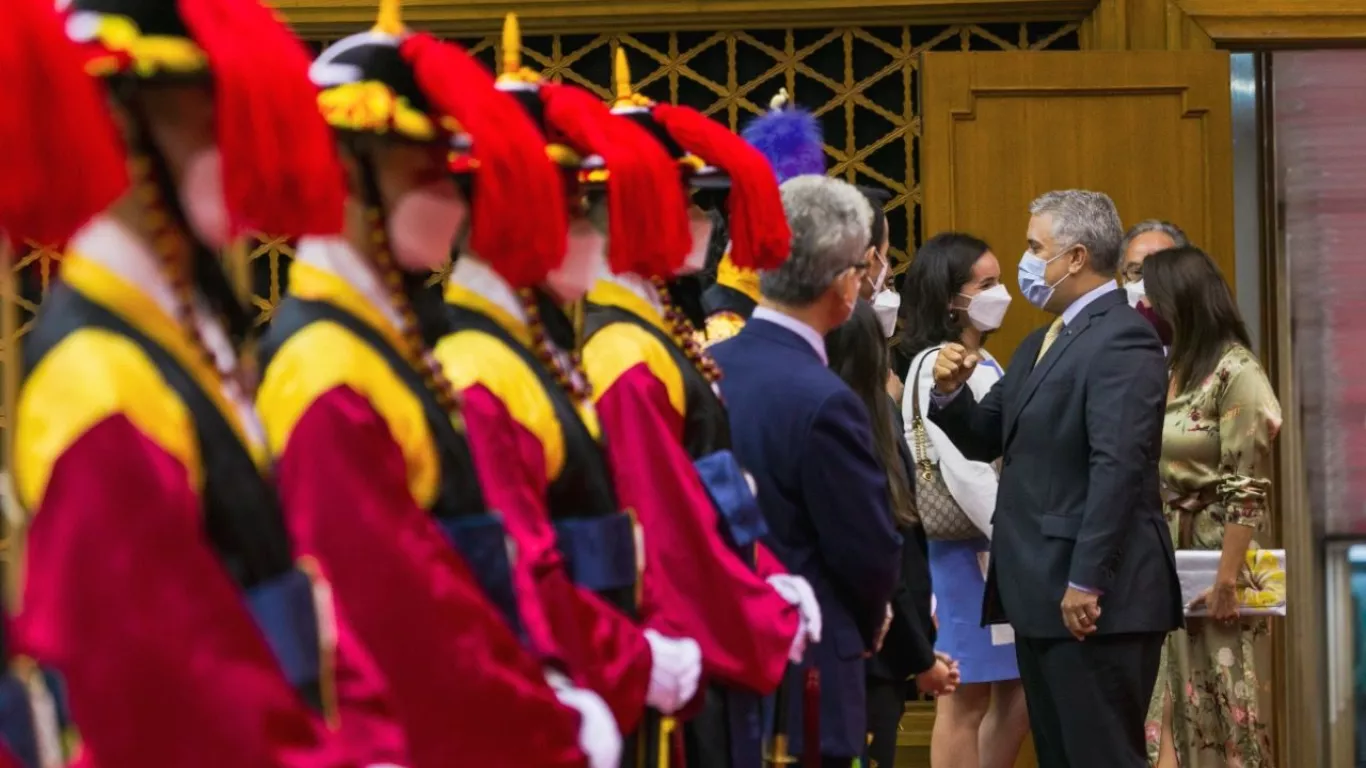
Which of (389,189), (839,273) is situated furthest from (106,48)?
(839,273)

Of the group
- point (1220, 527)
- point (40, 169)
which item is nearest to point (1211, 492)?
Result: point (1220, 527)

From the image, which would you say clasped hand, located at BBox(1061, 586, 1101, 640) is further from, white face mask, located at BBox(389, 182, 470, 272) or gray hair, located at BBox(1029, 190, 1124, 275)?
white face mask, located at BBox(389, 182, 470, 272)

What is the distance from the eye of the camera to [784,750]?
3082 mm

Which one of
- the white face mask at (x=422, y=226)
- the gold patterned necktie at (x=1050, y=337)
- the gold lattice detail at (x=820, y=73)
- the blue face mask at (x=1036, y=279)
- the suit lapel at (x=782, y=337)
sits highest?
the gold lattice detail at (x=820, y=73)

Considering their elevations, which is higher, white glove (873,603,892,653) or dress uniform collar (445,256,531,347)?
dress uniform collar (445,256,531,347)

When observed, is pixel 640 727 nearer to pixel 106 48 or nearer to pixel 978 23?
pixel 106 48

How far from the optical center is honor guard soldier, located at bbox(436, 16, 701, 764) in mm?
2193

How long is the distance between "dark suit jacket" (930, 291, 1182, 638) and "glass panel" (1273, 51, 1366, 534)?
314cm

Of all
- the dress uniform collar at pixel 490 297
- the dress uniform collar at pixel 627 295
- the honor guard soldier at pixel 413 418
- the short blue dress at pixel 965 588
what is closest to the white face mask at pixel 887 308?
the short blue dress at pixel 965 588

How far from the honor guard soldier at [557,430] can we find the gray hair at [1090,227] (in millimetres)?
1664

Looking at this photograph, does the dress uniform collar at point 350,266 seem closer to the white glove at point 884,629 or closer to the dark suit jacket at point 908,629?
the white glove at point 884,629

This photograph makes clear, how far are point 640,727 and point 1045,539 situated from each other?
5.20 ft

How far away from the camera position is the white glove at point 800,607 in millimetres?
2910

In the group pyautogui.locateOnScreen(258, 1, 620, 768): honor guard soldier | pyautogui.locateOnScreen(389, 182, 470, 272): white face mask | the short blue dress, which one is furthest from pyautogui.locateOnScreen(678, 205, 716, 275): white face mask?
the short blue dress
